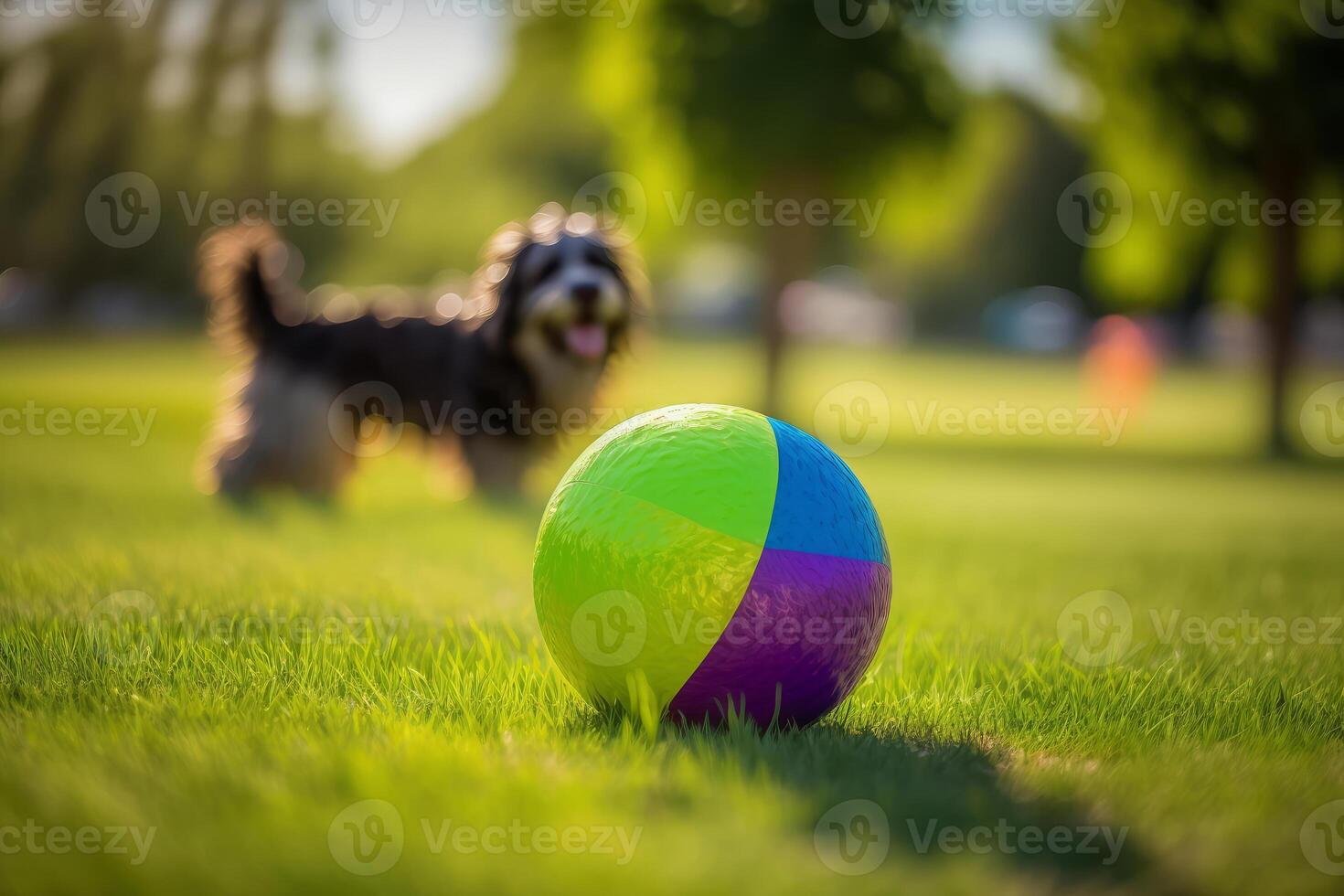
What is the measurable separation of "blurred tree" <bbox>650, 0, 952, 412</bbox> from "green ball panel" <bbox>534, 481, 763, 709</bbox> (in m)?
14.1

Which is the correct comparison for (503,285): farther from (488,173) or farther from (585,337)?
(488,173)

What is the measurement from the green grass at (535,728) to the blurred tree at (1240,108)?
33.8 feet

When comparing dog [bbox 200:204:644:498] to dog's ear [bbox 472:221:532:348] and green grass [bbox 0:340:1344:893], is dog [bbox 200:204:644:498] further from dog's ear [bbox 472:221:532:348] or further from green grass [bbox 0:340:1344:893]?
green grass [bbox 0:340:1344:893]

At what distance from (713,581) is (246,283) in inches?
235

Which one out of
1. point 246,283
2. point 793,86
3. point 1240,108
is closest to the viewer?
point 246,283

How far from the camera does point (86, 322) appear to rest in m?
40.0

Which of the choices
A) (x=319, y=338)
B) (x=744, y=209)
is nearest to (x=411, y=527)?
(x=319, y=338)

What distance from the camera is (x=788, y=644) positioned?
124 inches

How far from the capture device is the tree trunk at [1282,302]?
1628 centimetres

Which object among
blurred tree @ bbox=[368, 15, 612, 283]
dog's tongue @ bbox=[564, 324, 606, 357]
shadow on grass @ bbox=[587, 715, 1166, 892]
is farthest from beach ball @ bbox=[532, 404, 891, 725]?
blurred tree @ bbox=[368, 15, 612, 283]

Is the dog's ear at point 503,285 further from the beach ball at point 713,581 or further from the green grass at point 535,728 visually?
the beach ball at point 713,581

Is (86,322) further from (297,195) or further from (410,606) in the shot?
(410,606)

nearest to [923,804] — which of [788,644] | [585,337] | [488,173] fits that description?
[788,644]

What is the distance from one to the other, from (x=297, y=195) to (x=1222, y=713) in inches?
1500
